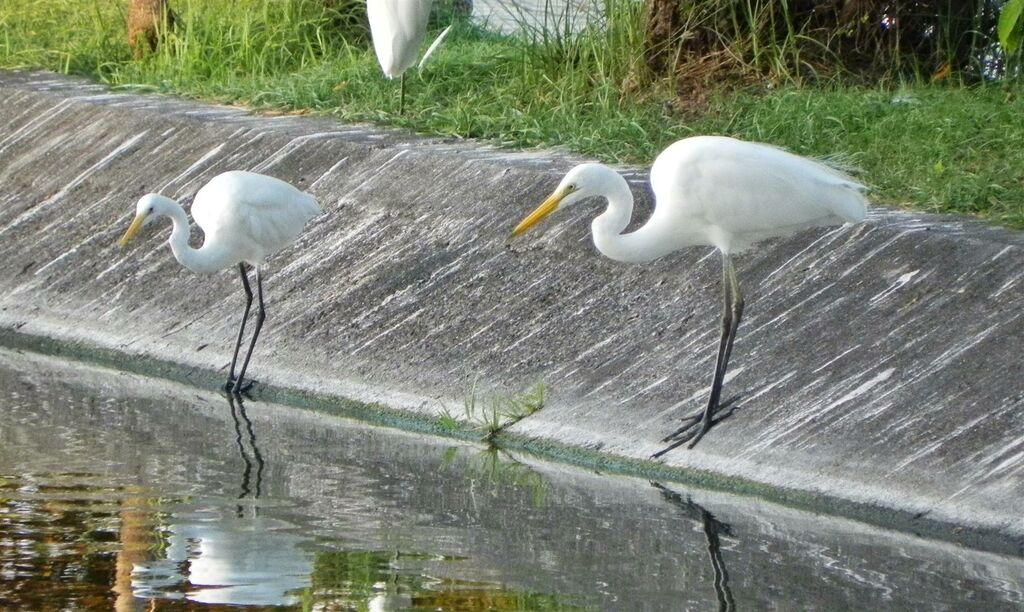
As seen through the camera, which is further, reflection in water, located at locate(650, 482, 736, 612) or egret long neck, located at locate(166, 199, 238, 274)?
egret long neck, located at locate(166, 199, 238, 274)

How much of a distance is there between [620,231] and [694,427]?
79cm

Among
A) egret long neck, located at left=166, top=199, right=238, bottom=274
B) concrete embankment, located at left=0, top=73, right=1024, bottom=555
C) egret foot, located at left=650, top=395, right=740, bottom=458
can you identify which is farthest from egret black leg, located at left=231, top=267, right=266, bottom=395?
egret foot, located at left=650, top=395, right=740, bottom=458

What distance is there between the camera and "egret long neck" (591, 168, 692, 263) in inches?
256

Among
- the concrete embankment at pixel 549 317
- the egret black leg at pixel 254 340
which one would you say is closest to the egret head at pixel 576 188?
the concrete embankment at pixel 549 317

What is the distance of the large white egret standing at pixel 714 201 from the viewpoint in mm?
6438

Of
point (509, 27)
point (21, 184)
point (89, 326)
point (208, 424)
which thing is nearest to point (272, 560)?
point (208, 424)

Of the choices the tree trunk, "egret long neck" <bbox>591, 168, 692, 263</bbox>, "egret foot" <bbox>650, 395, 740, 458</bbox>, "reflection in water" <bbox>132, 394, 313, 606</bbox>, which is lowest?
"reflection in water" <bbox>132, 394, 313, 606</bbox>

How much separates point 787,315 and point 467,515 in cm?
187

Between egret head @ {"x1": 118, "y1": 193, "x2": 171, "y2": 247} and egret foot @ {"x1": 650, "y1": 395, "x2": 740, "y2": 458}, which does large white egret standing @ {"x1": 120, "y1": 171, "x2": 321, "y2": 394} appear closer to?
egret head @ {"x1": 118, "y1": 193, "x2": 171, "y2": 247}

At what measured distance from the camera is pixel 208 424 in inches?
282

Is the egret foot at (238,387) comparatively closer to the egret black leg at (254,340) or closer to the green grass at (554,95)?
the egret black leg at (254,340)

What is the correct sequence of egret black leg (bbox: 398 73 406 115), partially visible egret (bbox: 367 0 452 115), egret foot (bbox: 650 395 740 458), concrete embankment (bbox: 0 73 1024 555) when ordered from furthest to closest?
egret black leg (bbox: 398 73 406 115) < partially visible egret (bbox: 367 0 452 115) < egret foot (bbox: 650 395 740 458) < concrete embankment (bbox: 0 73 1024 555)

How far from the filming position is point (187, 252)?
765 cm

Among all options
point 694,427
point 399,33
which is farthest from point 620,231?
point 399,33
